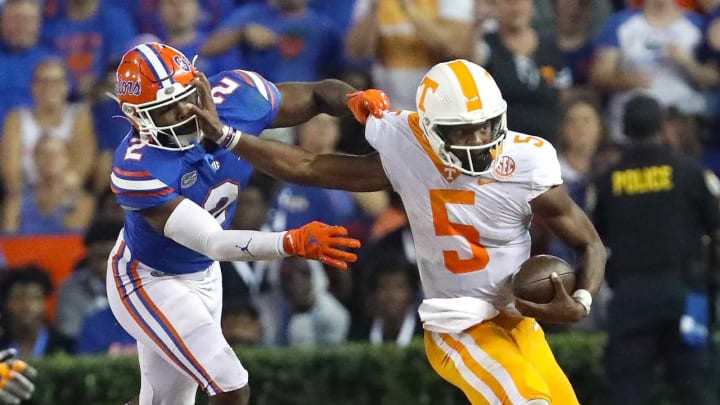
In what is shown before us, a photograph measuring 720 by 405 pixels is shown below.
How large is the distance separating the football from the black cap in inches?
94.5

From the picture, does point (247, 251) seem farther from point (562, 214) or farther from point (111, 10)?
point (111, 10)

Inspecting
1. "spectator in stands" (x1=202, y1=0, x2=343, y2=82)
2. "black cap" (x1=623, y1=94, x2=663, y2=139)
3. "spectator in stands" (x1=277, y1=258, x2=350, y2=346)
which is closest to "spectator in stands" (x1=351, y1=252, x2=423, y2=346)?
"spectator in stands" (x1=277, y1=258, x2=350, y2=346)

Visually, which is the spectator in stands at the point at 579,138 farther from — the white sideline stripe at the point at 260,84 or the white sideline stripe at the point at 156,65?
the white sideline stripe at the point at 156,65

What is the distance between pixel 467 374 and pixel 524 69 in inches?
157

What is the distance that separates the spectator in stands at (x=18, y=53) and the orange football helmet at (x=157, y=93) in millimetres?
4244

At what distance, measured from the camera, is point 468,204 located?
20.5ft

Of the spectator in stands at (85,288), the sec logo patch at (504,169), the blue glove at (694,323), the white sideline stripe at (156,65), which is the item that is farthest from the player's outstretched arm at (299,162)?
the spectator in stands at (85,288)

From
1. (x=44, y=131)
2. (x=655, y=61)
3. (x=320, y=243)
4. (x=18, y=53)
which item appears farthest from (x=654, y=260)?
(x=18, y=53)

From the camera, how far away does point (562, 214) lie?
6.25 metres

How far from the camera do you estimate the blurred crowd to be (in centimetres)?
936

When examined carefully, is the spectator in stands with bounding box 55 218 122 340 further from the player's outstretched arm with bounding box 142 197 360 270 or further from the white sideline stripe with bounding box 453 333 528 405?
the white sideline stripe with bounding box 453 333 528 405

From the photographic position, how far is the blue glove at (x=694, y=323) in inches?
334

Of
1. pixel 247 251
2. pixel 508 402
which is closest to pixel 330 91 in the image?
pixel 247 251

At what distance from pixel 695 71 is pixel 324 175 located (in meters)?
4.59
